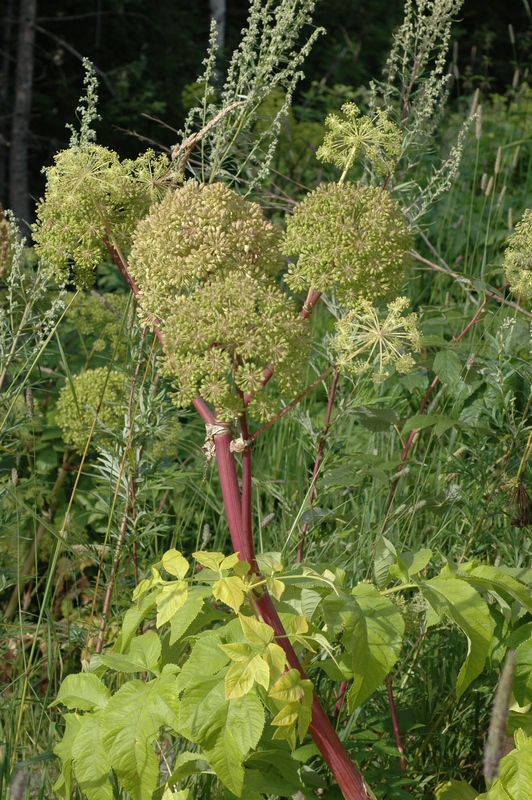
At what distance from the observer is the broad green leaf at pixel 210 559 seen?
56.2 inches

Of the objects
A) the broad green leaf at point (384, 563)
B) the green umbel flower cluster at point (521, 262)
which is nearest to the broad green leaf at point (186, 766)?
the broad green leaf at point (384, 563)

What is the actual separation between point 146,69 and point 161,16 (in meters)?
0.85

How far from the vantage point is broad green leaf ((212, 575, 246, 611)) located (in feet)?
4.40

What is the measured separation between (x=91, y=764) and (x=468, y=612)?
680mm

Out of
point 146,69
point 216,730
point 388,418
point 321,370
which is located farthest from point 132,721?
point 146,69

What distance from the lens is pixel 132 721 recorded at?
Result: 1.41 metres

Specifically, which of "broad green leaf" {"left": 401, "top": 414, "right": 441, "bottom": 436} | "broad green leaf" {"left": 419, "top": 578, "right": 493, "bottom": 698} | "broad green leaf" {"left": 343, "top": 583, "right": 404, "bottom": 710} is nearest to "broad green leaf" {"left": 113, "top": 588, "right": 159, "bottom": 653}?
"broad green leaf" {"left": 343, "top": 583, "right": 404, "bottom": 710}

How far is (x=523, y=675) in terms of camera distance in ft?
5.02

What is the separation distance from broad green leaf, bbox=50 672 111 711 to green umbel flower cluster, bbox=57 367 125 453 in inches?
35.9

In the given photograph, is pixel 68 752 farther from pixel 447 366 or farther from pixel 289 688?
pixel 447 366

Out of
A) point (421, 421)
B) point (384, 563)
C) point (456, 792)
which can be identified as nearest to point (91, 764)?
point (384, 563)

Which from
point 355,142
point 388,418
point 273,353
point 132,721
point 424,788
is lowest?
point 424,788

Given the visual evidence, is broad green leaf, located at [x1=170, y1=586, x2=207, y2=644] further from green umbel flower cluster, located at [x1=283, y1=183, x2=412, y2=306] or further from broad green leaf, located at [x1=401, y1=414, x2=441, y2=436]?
broad green leaf, located at [x1=401, y1=414, x2=441, y2=436]

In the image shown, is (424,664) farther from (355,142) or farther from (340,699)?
(355,142)
